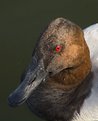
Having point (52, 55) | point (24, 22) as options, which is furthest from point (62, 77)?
point (24, 22)

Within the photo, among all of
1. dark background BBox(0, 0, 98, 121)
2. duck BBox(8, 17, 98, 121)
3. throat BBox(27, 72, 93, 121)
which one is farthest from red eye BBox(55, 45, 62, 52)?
dark background BBox(0, 0, 98, 121)

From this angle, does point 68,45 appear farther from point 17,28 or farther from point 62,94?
point 17,28

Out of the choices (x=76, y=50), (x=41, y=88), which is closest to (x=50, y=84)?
(x=41, y=88)

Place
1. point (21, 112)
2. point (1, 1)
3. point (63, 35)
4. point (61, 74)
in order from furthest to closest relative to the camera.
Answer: point (1, 1) → point (21, 112) → point (61, 74) → point (63, 35)

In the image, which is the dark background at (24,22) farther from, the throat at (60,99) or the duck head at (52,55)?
the duck head at (52,55)

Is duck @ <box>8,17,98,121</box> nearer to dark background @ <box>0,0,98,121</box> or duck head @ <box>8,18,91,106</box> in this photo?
duck head @ <box>8,18,91,106</box>

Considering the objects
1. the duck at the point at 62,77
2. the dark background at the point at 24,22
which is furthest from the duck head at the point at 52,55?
the dark background at the point at 24,22
